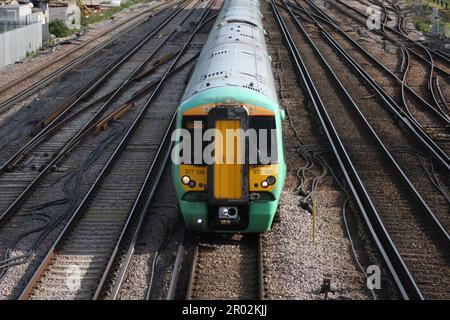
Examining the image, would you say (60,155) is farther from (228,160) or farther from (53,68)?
(53,68)

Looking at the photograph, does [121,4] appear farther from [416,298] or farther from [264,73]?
[416,298]

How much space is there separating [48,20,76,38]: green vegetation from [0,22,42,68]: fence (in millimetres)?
3392

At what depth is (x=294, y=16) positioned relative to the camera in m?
46.4

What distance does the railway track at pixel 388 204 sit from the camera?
1142cm

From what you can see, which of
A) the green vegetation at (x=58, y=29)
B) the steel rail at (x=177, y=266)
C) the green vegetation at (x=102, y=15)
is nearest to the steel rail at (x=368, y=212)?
the steel rail at (x=177, y=266)

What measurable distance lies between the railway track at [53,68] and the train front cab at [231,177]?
12771 mm

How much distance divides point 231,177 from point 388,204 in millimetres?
4413

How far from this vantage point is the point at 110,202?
47.7 feet

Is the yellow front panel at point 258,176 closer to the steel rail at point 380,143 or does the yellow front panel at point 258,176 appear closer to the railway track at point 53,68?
the steel rail at point 380,143

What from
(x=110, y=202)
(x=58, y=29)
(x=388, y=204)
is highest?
(x=58, y=29)

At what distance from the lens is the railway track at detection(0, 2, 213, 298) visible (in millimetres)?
11398

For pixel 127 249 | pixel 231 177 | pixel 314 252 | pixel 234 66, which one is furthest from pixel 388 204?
pixel 127 249

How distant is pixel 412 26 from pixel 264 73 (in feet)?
105

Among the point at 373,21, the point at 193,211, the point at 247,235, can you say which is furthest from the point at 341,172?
the point at 373,21
